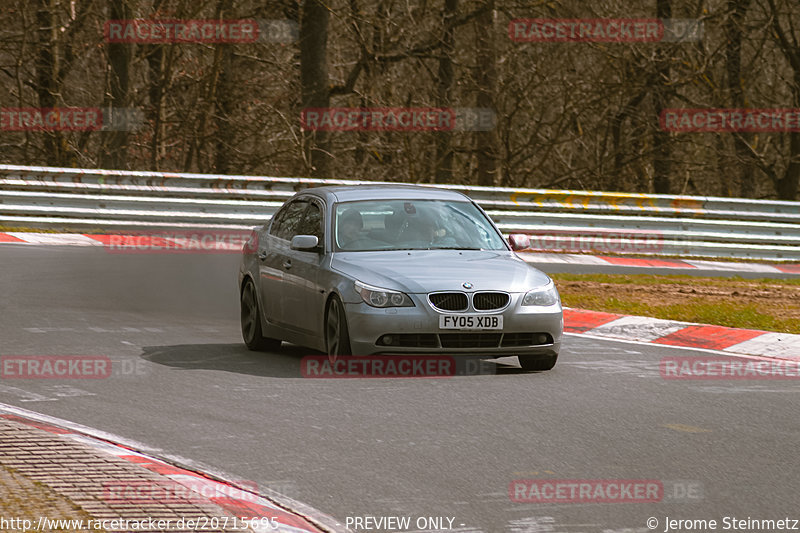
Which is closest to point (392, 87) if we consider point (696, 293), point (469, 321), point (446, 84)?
point (446, 84)

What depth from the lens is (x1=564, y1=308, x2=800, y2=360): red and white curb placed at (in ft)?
41.7

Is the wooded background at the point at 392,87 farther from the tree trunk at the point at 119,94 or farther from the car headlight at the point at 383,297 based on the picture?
the car headlight at the point at 383,297

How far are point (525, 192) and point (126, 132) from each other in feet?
32.1

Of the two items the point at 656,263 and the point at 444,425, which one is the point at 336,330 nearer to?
the point at 444,425

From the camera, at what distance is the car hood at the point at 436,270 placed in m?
10.5

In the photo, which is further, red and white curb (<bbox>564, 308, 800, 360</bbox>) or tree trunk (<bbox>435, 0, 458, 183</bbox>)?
tree trunk (<bbox>435, 0, 458, 183</bbox>)

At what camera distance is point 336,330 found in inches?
421

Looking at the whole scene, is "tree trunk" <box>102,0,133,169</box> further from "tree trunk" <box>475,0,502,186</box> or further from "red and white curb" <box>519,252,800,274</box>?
"red and white curb" <box>519,252,800,274</box>

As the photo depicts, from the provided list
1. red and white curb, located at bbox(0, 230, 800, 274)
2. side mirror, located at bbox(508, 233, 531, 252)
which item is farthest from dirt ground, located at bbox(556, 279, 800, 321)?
side mirror, located at bbox(508, 233, 531, 252)

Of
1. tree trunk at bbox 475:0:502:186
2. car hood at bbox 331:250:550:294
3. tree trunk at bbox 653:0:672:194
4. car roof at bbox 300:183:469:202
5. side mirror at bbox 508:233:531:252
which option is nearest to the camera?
car hood at bbox 331:250:550:294

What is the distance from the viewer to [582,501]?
6.67 metres

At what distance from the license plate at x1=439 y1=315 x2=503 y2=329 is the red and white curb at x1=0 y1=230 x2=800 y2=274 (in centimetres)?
1204

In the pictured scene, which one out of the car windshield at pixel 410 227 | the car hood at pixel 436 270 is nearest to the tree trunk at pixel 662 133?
the car windshield at pixel 410 227

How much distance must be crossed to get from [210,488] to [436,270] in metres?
4.40
